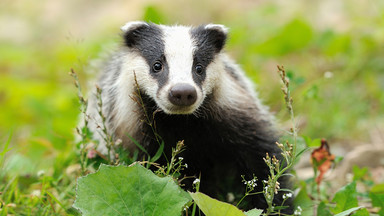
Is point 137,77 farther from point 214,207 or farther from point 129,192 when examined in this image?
point 214,207

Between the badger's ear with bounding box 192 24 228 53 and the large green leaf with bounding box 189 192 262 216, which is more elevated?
the badger's ear with bounding box 192 24 228 53

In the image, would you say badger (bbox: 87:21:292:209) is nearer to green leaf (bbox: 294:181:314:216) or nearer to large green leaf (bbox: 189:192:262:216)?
green leaf (bbox: 294:181:314:216)

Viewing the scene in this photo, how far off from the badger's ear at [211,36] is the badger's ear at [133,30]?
15.2 inches

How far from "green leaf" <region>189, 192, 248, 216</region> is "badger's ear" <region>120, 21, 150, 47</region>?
1569mm

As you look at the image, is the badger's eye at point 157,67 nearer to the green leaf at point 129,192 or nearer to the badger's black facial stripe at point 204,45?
the badger's black facial stripe at point 204,45

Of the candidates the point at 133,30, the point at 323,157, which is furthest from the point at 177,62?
the point at 323,157

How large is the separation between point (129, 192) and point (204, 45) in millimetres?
1353

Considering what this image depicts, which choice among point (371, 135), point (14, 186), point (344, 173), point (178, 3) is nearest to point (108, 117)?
point (14, 186)

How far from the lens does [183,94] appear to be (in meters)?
3.08

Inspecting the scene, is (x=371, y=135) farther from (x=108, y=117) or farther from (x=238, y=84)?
(x=108, y=117)

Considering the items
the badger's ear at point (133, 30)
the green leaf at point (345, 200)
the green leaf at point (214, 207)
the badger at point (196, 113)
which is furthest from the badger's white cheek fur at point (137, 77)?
the green leaf at point (345, 200)

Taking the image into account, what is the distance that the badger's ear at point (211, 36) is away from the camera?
365cm

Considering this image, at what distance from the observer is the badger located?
3477 millimetres

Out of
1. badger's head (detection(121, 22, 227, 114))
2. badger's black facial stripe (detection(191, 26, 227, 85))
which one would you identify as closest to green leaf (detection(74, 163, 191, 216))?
badger's head (detection(121, 22, 227, 114))
